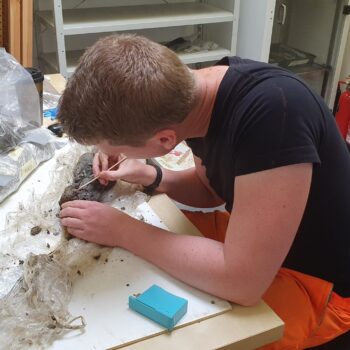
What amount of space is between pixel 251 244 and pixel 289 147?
0.17 meters

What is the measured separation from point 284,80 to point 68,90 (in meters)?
0.38

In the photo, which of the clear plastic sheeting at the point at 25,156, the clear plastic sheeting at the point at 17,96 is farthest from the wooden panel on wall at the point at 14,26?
the clear plastic sheeting at the point at 25,156

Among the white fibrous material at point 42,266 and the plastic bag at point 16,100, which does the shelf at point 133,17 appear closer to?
→ the plastic bag at point 16,100

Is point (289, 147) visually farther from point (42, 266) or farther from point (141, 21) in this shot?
point (141, 21)

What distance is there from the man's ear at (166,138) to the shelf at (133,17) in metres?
1.39

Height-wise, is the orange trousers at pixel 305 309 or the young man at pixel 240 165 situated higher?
the young man at pixel 240 165

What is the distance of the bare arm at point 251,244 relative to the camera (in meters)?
0.71

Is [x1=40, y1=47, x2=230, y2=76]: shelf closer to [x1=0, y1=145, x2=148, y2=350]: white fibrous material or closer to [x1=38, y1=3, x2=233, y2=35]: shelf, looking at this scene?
[x1=38, y1=3, x2=233, y2=35]: shelf

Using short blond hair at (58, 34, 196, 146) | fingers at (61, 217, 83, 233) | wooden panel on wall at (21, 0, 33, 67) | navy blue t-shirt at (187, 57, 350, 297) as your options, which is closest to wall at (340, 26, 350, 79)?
wooden panel on wall at (21, 0, 33, 67)

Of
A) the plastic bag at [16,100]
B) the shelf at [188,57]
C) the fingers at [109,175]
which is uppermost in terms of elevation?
the plastic bag at [16,100]

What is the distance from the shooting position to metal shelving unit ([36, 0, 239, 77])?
6.66ft

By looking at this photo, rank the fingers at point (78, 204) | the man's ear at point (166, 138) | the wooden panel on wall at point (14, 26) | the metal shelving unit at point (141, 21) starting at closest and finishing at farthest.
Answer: the man's ear at point (166, 138), the fingers at point (78, 204), the wooden panel on wall at point (14, 26), the metal shelving unit at point (141, 21)

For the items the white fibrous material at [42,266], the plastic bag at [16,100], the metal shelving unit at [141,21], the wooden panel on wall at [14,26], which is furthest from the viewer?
the metal shelving unit at [141,21]

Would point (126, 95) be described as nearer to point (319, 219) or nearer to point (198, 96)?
point (198, 96)
